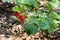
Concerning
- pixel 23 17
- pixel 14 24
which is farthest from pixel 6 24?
pixel 23 17

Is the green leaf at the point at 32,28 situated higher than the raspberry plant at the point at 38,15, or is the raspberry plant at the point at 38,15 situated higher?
the raspberry plant at the point at 38,15

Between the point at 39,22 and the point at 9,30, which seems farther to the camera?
the point at 9,30

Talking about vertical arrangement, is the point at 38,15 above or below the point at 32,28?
above

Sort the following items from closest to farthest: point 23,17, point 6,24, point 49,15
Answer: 1. point 49,15
2. point 23,17
3. point 6,24

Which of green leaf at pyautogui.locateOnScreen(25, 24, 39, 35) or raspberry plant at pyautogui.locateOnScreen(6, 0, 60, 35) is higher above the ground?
raspberry plant at pyautogui.locateOnScreen(6, 0, 60, 35)

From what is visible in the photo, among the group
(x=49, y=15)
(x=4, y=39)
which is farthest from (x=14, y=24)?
(x=49, y=15)

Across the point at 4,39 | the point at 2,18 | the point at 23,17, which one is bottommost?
the point at 4,39

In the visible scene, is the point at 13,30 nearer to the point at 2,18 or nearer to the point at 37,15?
the point at 2,18

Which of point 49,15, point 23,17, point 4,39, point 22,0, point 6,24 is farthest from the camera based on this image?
point 6,24

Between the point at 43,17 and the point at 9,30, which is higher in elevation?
the point at 43,17
